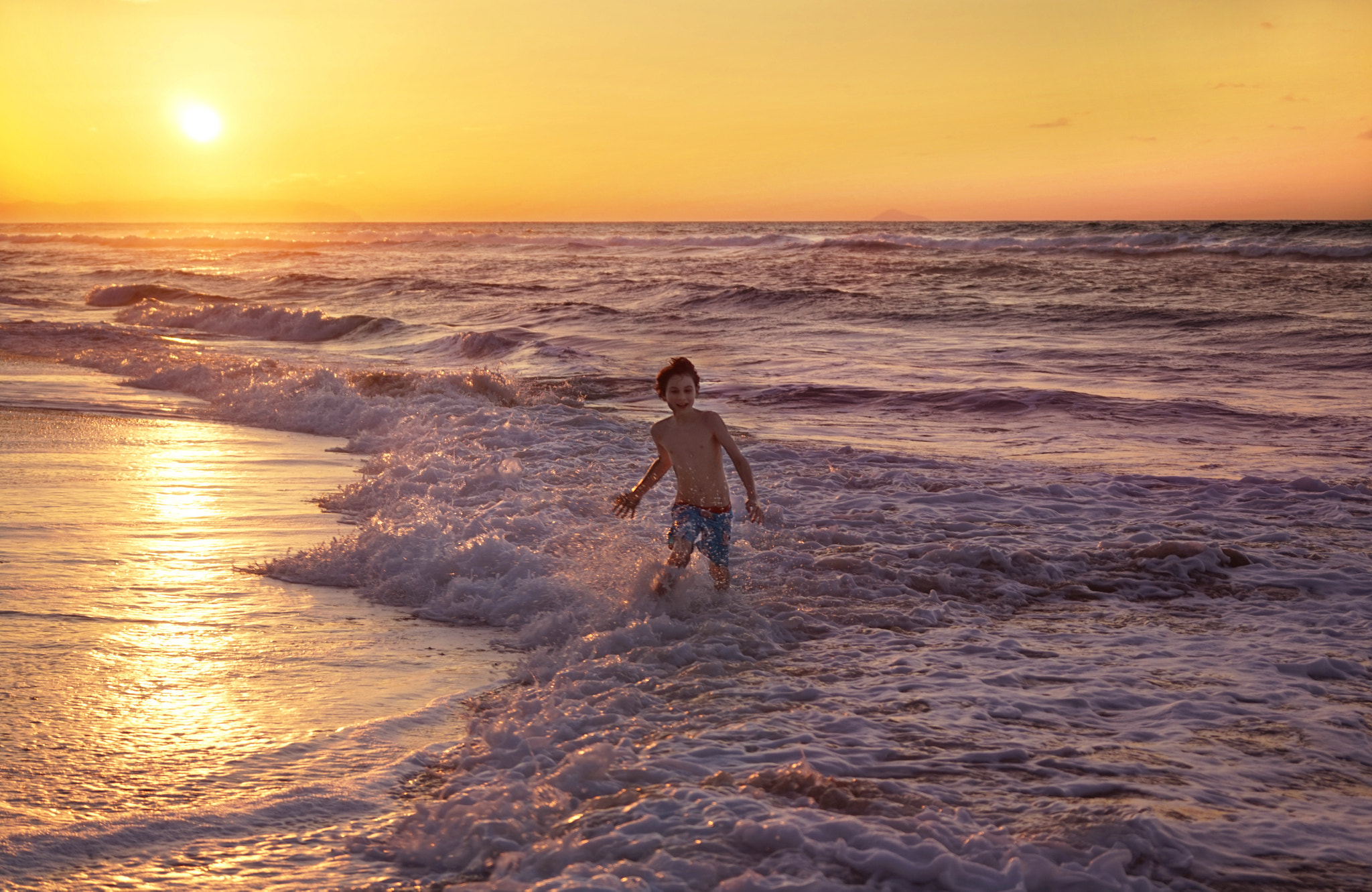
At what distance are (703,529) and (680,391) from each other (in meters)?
0.76

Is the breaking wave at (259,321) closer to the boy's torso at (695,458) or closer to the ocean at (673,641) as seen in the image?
the ocean at (673,641)

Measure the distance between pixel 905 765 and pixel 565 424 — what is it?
7.67 m

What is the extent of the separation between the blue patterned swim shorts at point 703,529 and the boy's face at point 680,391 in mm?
569

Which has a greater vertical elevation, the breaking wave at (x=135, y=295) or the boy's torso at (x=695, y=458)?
the breaking wave at (x=135, y=295)

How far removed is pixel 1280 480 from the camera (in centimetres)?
800

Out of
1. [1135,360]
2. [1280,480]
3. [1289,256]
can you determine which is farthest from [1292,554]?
[1289,256]

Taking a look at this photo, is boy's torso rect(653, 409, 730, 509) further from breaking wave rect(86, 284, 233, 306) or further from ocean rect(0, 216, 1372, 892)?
breaking wave rect(86, 284, 233, 306)

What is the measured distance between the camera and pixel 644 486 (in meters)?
5.43

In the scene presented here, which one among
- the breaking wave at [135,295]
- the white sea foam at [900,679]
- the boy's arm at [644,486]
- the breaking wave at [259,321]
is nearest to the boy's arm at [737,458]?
the boy's arm at [644,486]

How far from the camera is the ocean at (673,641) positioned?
3.06m

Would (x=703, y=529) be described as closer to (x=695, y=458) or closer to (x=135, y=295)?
(x=695, y=458)

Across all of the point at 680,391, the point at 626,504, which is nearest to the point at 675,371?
the point at 680,391

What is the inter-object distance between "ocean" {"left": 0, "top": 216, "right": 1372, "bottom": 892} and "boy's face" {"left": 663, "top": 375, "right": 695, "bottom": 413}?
3.21 ft

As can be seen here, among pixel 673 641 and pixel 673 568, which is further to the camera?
pixel 673 568
